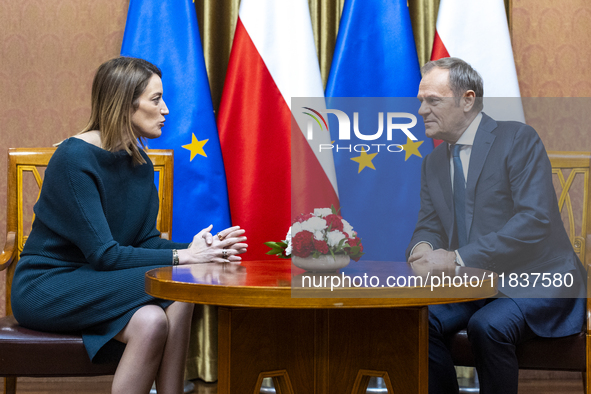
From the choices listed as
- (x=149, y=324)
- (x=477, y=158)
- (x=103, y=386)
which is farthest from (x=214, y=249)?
(x=103, y=386)

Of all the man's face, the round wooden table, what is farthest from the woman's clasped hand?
the man's face

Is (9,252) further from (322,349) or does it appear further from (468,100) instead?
(468,100)

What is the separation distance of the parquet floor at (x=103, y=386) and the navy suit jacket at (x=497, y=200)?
1.13 metres

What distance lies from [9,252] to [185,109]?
89cm

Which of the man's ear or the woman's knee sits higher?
the man's ear

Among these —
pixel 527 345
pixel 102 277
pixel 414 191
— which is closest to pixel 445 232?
pixel 414 191

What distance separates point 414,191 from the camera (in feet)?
4.45

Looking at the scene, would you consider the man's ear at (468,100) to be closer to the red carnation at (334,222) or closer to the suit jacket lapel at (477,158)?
the suit jacket lapel at (477,158)

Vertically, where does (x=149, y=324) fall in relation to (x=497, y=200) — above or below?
below

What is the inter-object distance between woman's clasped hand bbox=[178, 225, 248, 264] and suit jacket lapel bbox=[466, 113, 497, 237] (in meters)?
0.64

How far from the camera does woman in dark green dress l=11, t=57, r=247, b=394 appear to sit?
142 cm

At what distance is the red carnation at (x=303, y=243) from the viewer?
1200mm

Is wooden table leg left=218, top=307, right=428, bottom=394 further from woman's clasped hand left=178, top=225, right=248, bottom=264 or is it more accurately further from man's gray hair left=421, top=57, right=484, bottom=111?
man's gray hair left=421, top=57, right=484, bottom=111

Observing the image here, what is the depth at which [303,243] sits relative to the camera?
3.94 ft
